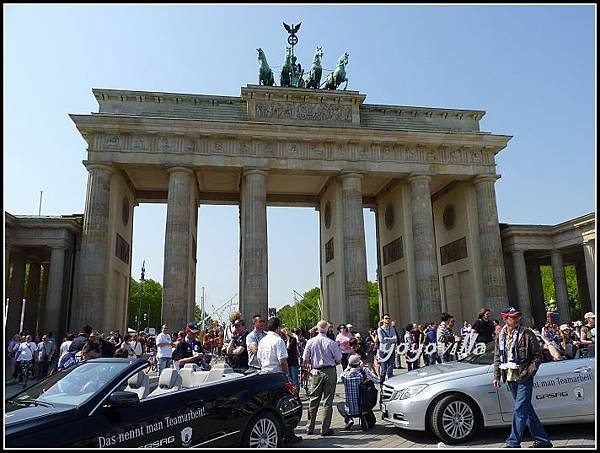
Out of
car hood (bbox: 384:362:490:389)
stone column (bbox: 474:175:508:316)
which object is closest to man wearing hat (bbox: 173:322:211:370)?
car hood (bbox: 384:362:490:389)

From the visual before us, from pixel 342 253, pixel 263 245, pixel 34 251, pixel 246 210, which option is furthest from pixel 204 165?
pixel 34 251

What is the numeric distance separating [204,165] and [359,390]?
24.6m

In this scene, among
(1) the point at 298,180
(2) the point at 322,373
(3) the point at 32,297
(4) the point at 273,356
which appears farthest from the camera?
(1) the point at 298,180

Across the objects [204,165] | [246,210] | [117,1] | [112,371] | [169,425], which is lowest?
[169,425]

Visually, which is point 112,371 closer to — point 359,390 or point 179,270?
point 359,390

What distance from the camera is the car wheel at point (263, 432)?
7023 millimetres

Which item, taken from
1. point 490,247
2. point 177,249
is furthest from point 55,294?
point 490,247

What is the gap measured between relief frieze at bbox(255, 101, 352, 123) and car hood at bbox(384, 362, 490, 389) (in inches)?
1050

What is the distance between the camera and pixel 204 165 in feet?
103

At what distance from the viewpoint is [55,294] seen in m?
28.4

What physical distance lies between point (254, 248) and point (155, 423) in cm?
2465

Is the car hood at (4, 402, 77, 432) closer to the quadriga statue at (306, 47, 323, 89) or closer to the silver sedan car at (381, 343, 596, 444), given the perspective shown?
the silver sedan car at (381, 343, 596, 444)

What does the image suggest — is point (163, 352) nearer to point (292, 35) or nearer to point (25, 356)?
point (25, 356)

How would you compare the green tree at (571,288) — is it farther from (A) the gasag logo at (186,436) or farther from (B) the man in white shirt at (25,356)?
(A) the gasag logo at (186,436)
